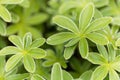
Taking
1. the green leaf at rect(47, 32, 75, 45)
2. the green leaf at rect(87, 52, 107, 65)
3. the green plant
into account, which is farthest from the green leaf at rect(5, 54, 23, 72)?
the green leaf at rect(87, 52, 107, 65)

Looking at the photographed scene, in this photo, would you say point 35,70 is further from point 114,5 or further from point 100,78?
point 114,5

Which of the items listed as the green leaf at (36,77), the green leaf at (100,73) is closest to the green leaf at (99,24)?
the green leaf at (100,73)

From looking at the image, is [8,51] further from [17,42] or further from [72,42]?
[72,42]

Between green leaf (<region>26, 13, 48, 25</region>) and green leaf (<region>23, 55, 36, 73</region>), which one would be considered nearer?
green leaf (<region>23, 55, 36, 73</region>)

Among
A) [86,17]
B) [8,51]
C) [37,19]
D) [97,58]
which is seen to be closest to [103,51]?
[97,58]

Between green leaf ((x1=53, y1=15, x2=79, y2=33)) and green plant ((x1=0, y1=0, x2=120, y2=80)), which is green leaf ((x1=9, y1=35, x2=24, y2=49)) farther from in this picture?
green leaf ((x1=53, y1=15, x2=79, y2=33))
